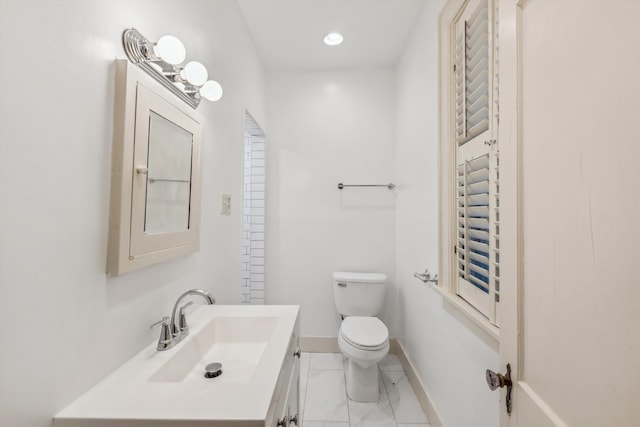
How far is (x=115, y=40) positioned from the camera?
2.57ft

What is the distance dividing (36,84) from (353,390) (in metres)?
2.13

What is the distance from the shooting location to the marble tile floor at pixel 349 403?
170 cm

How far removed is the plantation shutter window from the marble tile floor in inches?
38.2

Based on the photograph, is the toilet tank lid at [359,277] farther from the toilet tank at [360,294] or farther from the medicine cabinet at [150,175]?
the medicine cabinet at [150,175]

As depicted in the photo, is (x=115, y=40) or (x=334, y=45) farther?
(x=334, y=45)

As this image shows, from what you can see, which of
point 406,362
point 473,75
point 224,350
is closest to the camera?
point 224,350

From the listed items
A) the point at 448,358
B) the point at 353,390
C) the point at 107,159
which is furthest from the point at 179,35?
the point at 353,390

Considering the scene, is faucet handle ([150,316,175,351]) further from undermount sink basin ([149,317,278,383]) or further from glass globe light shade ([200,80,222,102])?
glass globe light shade ([200,80,222,102])

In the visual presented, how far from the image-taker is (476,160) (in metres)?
1.23

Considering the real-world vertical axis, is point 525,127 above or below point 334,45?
below

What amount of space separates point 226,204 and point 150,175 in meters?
0.70

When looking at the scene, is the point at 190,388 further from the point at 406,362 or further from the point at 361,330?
the point at 406,362

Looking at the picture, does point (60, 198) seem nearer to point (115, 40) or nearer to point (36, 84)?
point (36, 84)

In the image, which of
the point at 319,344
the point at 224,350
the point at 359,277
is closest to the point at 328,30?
the point at 359,277
